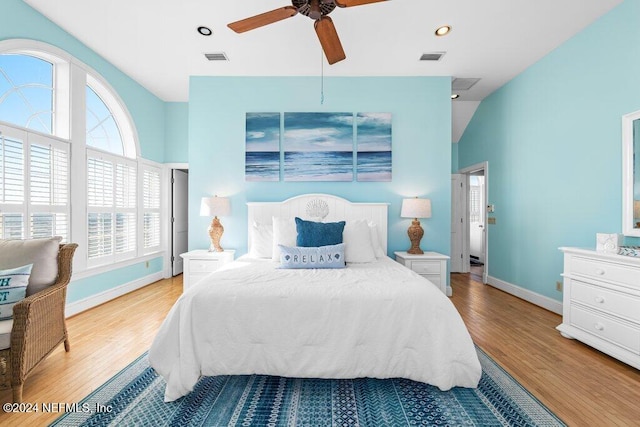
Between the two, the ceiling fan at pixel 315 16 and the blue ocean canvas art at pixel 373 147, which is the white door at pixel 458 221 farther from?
the ceiling fan at pixel 315 16

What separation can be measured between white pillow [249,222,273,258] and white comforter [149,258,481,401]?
Result: 1.35m

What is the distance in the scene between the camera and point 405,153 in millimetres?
3764

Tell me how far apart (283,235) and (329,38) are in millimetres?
1896

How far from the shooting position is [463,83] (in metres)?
3.95

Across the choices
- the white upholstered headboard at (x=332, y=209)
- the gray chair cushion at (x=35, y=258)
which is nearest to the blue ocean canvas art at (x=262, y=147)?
the white upholstered headboard at (x=332, y=209)

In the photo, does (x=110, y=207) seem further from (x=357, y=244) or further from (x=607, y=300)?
(x=607, y=300)

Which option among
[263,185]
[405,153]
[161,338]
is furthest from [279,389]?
[405,153]

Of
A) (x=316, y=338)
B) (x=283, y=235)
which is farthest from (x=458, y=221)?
(x=316, y=338)

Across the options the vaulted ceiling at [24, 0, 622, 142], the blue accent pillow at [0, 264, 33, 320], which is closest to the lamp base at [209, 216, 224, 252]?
the blue accent pillow at [0, 264, 33, 320]

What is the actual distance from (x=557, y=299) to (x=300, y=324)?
10.7 ft

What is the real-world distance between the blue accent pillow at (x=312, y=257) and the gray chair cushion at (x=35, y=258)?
177cm

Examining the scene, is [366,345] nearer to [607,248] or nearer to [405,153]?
[607,248]

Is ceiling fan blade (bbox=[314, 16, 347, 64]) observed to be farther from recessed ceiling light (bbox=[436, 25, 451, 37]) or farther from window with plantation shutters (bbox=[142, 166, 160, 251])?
window with plantation shutters (bbox=[142, 166, 160, 251])

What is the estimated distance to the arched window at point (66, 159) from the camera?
2506 mm
